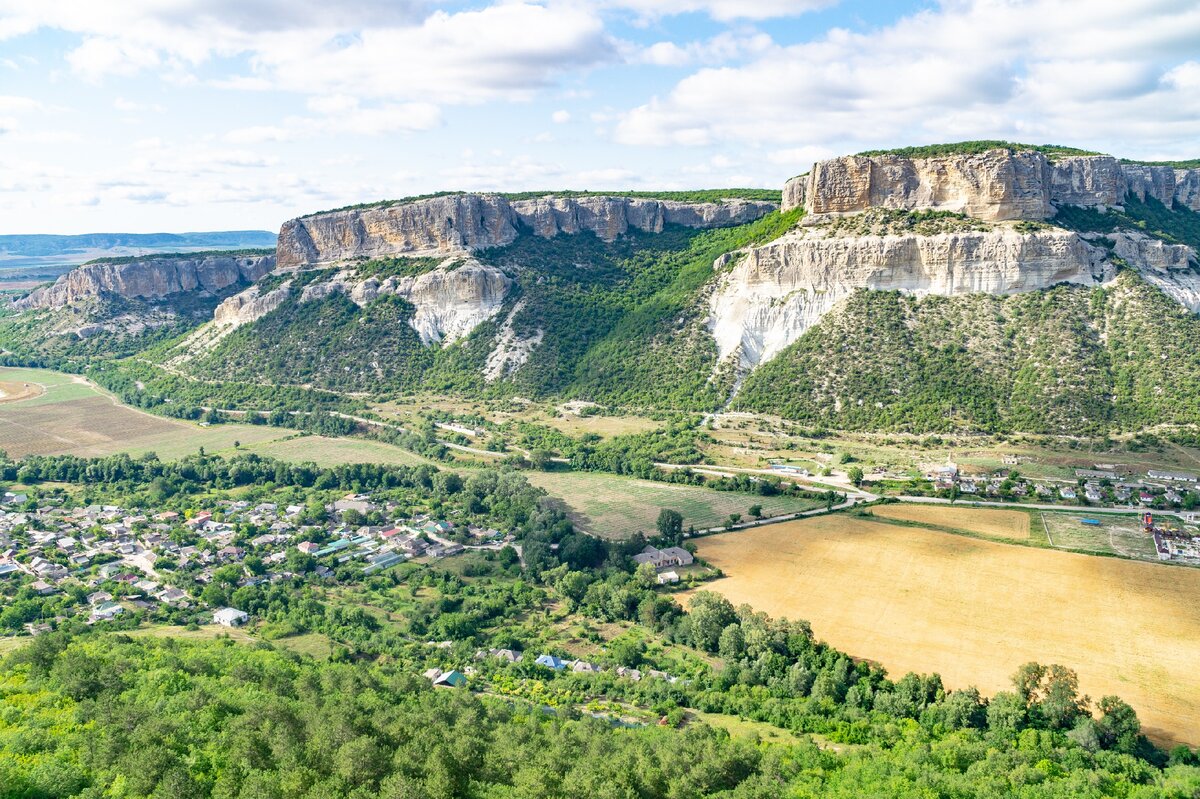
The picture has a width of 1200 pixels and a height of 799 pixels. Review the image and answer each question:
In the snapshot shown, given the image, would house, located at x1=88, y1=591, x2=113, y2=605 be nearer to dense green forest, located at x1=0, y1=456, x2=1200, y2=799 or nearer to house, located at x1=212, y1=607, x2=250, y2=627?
dense green forest, located at x1=0, y1=456, x2=1200, y2=799

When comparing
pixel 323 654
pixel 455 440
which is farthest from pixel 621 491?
pixel 323 654

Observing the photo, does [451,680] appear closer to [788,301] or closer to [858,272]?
[788,301]

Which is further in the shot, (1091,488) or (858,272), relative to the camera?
(858,272)

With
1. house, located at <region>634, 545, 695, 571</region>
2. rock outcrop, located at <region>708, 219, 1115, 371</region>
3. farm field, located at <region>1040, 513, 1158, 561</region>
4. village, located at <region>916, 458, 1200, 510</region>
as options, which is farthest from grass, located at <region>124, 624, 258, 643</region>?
rock outcrop, located at <region>708, 219, 1115, 371</region>

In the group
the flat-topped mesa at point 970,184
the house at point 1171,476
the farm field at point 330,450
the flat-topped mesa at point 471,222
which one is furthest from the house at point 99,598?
the flat-topped mesa at point 970,184

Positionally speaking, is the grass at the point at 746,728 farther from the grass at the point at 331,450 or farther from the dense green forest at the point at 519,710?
the grass at the point at 331,450

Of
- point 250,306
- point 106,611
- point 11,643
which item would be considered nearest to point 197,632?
point 106,611
